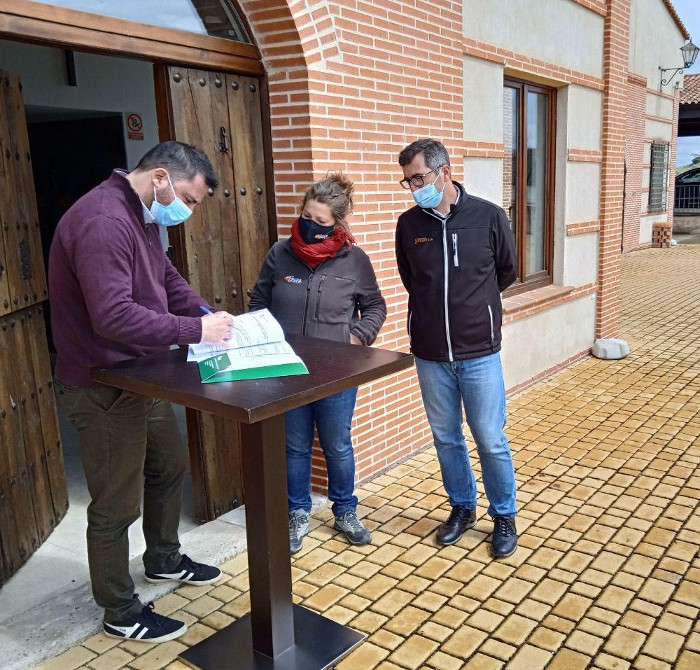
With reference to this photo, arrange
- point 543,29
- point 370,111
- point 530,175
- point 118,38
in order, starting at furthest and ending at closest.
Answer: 1. point 530,175
2. point 543,29
3. point 370,111
4. point 118,38

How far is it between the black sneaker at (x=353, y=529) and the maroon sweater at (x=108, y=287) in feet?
5.16

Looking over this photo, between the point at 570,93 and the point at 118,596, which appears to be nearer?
the point at 118,596

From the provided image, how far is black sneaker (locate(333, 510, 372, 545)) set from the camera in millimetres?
3881

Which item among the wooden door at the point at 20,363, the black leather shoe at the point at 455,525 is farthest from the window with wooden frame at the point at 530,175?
the wooden door at the point at 20,363

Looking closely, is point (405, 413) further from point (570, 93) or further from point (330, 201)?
point (570, 93)

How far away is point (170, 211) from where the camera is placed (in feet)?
9.21

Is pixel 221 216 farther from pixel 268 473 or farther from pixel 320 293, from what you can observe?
pixel 268 473

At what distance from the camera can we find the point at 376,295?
3766 millimetres

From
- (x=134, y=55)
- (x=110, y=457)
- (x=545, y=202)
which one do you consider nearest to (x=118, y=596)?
(x=110, y=457)

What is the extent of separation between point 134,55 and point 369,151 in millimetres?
1558

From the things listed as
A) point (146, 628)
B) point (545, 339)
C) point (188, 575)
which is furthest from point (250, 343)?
point (545, 339)

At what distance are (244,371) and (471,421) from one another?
157 cm

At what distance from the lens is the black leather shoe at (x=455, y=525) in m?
3.88

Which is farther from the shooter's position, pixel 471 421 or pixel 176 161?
pixel 471 421
